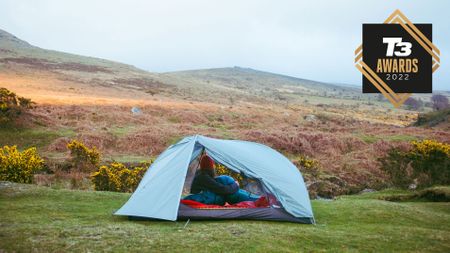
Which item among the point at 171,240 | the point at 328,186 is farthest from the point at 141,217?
the point at 328,186

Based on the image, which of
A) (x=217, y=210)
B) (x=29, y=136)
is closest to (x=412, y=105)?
(x=29, y=136)

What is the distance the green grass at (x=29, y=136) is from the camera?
2444 centimetres

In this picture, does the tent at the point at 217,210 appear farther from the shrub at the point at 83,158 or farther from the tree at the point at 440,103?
the tree at the point at 440,103

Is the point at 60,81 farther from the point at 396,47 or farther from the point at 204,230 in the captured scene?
the point at 204,230

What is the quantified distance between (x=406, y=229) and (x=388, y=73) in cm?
1843

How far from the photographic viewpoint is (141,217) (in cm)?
1104

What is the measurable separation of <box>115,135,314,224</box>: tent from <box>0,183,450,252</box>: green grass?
0.35 metres

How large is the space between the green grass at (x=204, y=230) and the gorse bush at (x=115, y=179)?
3.00 meters

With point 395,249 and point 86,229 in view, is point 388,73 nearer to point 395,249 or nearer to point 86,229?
point 395,249

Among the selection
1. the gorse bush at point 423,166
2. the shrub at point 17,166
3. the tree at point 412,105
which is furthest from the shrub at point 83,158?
the tree at point 412,105

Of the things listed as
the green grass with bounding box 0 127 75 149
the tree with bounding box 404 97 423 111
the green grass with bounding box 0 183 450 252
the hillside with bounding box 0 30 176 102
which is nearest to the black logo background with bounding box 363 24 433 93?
the green grass with bounding box 0 183 450 252

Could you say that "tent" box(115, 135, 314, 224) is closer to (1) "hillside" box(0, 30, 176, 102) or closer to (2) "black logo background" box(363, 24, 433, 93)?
(2) "black logo background" box(363, 24, 433, 93)

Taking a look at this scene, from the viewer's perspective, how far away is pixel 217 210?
11.3 metres

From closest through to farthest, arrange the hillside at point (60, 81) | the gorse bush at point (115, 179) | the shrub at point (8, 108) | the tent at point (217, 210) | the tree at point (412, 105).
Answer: the tent at point (217, 210), the gorse bush at point (115, 179), the shrub at point (8, 108), the hillside at point (60, 81), the tree at point (412, 105)
